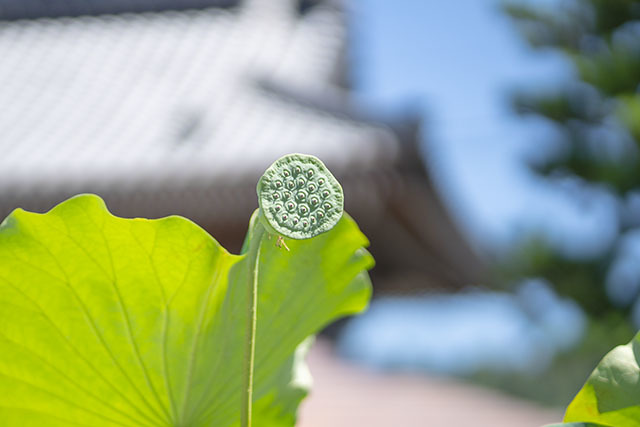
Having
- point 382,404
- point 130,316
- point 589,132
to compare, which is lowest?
point 382,404

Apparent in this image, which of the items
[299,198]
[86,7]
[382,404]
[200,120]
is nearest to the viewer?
[299,198]

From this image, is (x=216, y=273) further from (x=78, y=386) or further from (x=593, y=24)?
(x=593, y=24)

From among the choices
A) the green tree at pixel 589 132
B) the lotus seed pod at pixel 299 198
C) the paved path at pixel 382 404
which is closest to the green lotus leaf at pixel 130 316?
the lotus seed pod at pixel 299 198

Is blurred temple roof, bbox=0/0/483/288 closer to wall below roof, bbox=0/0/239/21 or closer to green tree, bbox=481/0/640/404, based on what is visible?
wall below roof, bbox=0/0/239/21

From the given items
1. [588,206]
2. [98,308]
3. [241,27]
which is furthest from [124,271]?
[588,206]

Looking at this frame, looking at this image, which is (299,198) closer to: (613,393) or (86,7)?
(613,393)

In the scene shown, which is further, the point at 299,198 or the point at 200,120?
the point at 200,120

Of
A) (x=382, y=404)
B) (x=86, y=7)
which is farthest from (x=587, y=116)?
(x=86, y=7)

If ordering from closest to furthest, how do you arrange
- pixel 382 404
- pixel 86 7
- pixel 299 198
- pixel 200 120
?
pixel 299 198, pixel 200 120, pixel 382 404, pixel 86 7

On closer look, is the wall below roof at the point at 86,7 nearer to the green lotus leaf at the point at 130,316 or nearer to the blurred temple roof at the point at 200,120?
the blurred temple roof at the point at 200,120
